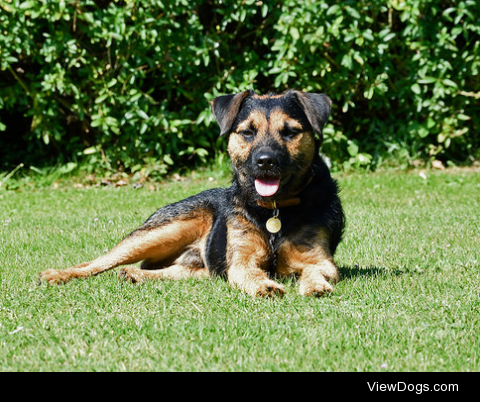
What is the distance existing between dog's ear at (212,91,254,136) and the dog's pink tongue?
513 mm

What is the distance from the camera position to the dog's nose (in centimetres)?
507

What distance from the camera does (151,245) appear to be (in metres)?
5.96

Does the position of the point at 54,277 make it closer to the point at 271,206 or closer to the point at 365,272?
the point at 271,206

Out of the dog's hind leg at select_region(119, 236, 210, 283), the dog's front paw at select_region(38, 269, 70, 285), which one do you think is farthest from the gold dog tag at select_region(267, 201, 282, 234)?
the dog's front paw at select_region(38, 269, 70, 285)

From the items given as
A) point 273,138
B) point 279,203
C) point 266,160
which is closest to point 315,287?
point 279,203

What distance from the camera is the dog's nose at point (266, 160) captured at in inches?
199

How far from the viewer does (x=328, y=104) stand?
5.62m

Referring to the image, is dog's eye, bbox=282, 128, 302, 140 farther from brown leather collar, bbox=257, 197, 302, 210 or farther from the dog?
brown leather collar, bbox=257, 197, 302, 210

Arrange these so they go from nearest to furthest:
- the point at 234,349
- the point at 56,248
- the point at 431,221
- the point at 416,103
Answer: the point at 234,349, the point at 56,248, the point at 431,221, the point at 416,103

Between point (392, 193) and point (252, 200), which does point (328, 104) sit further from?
point (392, 193)

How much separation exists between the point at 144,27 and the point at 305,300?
6.21 m

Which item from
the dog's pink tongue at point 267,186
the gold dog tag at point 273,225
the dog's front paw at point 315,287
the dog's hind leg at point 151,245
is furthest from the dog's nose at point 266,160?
the dog's hind leg at point 151,245

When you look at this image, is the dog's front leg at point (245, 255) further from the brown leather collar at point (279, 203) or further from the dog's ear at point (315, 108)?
the dog's ear at point (315, 108)
